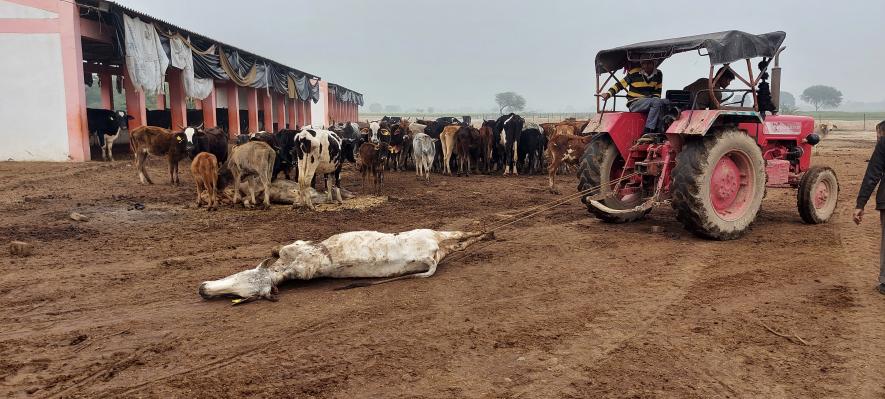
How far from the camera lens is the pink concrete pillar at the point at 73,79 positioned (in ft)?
52.3

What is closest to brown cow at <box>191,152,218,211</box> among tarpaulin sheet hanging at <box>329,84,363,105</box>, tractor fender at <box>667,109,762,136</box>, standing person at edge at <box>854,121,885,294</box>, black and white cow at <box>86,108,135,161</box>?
tractor fender at <box>667,109,762,136</box>

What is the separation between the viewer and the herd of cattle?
1034 cm

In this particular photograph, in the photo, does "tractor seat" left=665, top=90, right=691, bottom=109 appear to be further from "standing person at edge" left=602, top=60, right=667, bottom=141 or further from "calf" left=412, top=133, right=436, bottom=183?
"calf" left=412, top=133, right=436, bottom=183

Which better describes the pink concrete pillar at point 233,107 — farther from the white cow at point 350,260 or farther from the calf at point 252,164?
the white cow at point 350,260

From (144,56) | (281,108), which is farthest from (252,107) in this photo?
(144,56)

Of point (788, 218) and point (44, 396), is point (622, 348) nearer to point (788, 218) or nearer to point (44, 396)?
point (44, 396)

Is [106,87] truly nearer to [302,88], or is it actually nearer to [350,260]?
[302,88]

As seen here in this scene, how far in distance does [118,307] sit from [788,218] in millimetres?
8754

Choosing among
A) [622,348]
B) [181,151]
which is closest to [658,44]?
[622,348]

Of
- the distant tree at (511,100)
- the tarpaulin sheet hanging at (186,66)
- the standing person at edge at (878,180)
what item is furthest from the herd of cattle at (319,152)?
the distant tree at (511,100)

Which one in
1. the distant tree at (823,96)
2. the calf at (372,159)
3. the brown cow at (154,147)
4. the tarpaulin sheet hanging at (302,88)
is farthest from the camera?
the distant tree at (823,96)

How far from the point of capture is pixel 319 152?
10781 mm

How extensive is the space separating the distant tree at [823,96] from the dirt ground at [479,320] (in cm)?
13890

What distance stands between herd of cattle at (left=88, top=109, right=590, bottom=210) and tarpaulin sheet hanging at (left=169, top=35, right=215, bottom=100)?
8.52ft
